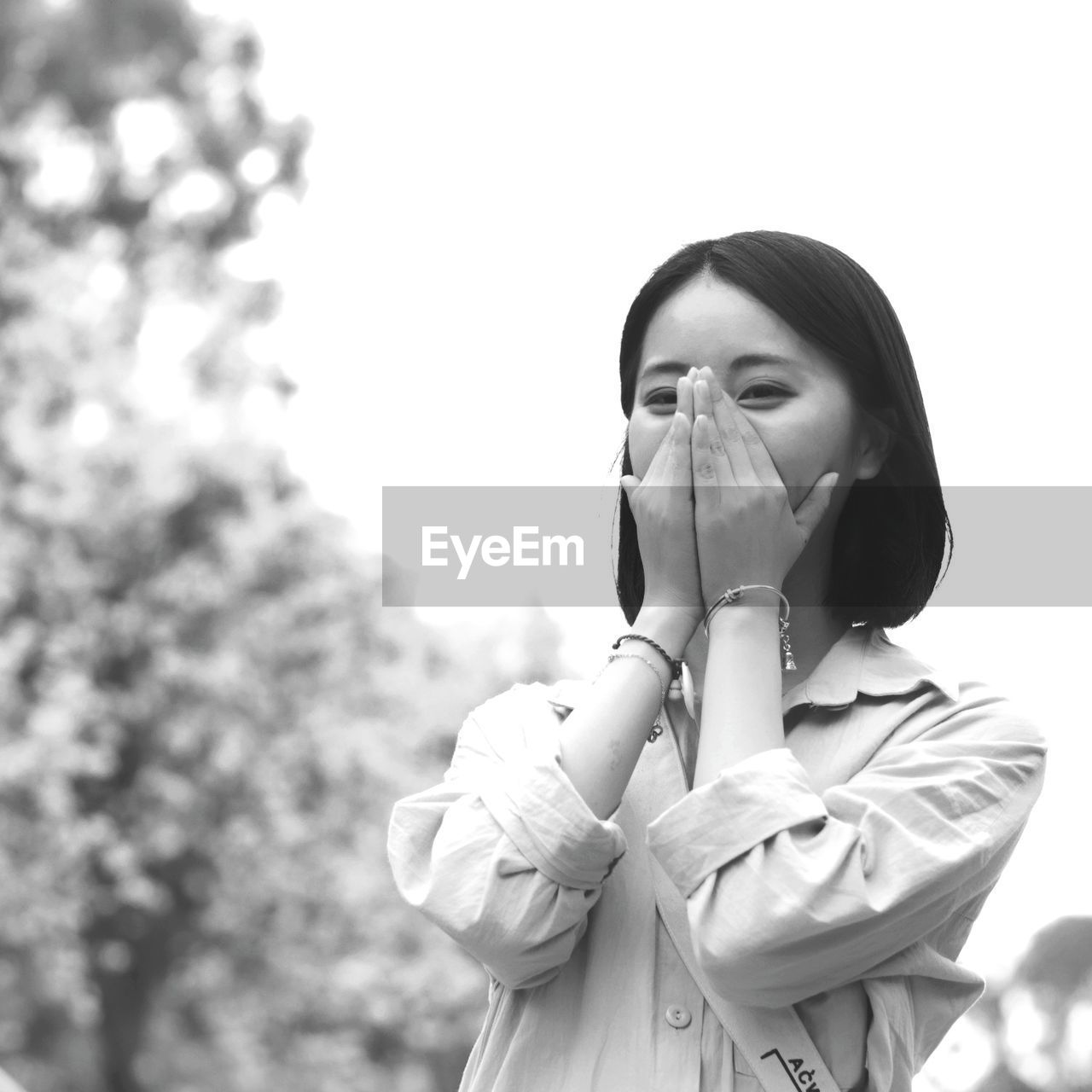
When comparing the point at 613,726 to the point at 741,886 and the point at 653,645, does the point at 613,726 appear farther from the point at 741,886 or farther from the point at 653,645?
the point at 741,886

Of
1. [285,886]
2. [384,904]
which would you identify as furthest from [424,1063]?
[285,886]

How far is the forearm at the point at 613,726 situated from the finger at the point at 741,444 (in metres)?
0.20

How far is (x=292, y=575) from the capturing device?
11.5m

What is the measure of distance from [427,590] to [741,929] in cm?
931

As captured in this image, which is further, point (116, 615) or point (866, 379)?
point (116, 615)

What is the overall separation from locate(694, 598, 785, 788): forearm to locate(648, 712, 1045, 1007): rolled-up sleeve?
37 millimetres

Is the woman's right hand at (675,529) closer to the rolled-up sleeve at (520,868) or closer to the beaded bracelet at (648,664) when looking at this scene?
the beaded bracelet at (648,664)

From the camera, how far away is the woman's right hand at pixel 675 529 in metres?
1.69

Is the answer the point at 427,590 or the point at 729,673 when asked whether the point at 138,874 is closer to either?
the point at 427,590

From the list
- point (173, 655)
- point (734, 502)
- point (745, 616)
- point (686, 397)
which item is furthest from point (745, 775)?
point (173, 655)

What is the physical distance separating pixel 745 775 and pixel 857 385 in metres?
0.51

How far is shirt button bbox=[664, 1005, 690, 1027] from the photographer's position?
156 cm

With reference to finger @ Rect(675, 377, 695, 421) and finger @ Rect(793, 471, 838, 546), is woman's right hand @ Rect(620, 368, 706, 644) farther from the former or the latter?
finger @ Rect(793, 471, 838, 546)

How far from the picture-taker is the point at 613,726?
Answer: 1585 mm
